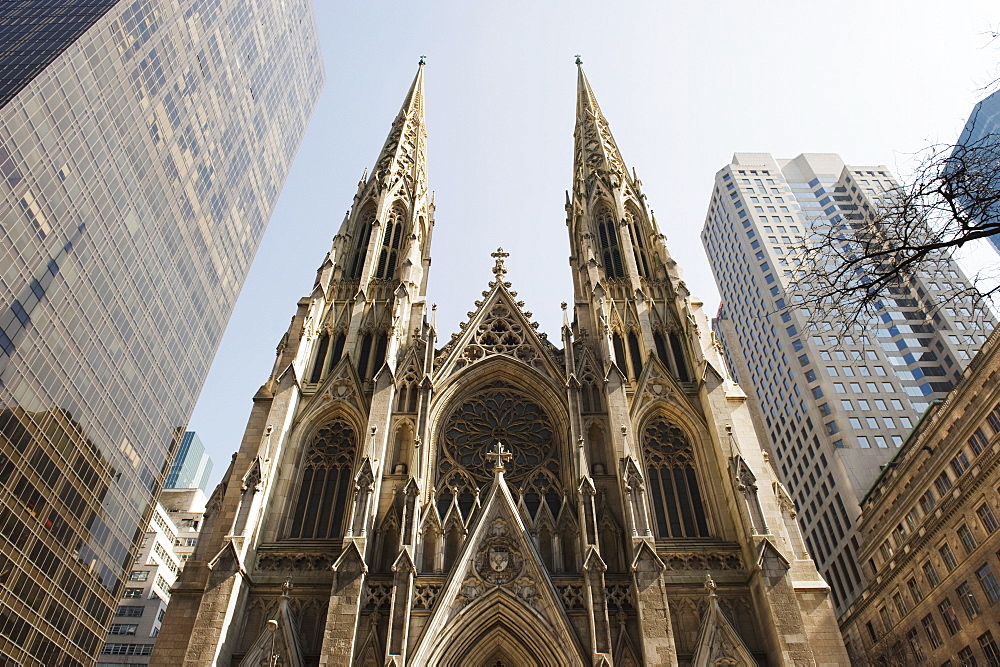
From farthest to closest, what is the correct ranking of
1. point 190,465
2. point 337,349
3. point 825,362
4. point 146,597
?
point 190,465
point 146,597
point 825,362
point 337,349

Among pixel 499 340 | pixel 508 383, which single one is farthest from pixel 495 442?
pixel 499 340

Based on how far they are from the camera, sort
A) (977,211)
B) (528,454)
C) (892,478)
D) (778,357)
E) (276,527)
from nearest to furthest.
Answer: (977,211), (276,527), (528,454), (892,478), (778,357)

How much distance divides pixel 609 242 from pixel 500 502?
16413 mm

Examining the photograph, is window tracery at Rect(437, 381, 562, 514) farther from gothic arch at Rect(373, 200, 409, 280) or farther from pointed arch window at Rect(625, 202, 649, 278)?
pointed arch window at Rect(625, 202, 649, 278)

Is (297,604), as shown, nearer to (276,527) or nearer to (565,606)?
(276,527)

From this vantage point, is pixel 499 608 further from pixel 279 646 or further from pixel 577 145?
pixel 577 145

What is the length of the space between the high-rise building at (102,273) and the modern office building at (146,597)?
1026 centimetres

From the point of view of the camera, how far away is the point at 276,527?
22.6 m

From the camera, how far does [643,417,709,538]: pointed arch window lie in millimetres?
22641

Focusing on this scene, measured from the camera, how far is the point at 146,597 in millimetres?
50562

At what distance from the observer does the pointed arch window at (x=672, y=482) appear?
2264 cm

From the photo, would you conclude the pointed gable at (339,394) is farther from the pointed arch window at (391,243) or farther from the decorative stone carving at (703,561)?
the decorative stone carving at (703,561)

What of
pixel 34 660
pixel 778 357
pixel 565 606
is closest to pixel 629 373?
pixel 565 606

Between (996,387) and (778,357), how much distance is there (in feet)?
81.0
